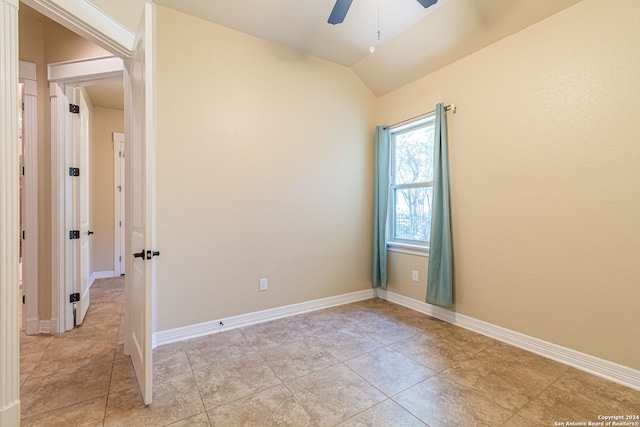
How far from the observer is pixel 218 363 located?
202cm

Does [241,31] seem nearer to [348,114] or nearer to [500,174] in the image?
[348,114]

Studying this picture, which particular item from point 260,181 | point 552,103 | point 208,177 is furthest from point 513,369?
point 208,177

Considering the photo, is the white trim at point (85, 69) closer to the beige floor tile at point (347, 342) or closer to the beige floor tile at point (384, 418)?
the beige floor tile at point (347, 342)

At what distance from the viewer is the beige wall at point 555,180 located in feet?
6.00

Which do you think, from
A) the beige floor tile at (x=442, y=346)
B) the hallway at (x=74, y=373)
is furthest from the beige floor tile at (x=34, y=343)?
the beige floor tile at (x=442, y=346)

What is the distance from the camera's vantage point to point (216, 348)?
2250 millimetres

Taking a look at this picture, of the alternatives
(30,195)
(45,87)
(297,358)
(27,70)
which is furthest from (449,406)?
(27,70)

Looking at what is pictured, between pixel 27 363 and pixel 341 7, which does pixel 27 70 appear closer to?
pixel 27 363

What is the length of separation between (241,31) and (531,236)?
128 inches

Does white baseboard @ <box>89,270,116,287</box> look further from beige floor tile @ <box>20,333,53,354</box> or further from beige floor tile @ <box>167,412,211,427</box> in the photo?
beige floor tile @ <box>167,412,211,427</box>

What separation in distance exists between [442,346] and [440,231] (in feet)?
3.61

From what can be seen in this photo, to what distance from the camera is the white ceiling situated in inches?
89.2

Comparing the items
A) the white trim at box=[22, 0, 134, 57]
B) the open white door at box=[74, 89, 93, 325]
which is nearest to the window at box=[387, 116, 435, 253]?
the white trim at box=[22, 0, 134, 57]

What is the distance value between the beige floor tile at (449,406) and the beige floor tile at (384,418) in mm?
50
